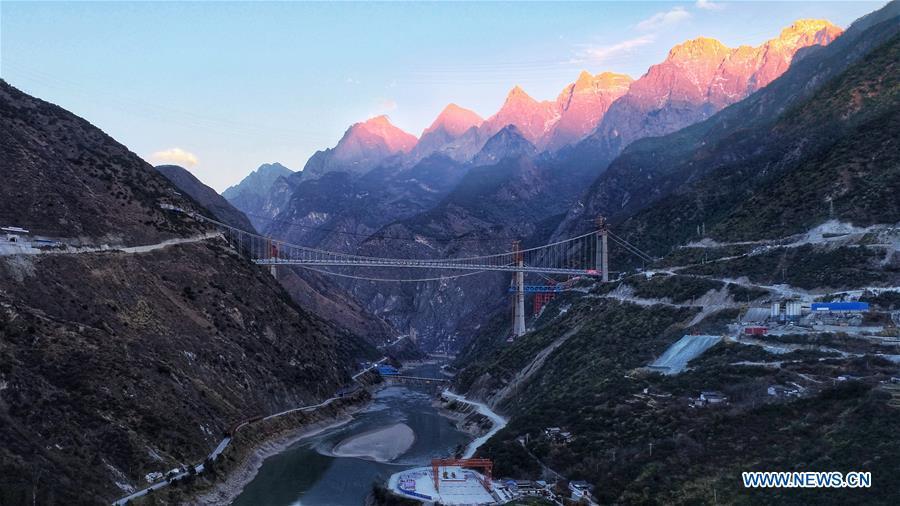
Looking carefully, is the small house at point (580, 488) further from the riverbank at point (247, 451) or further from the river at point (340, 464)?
the riverbank at point (247, 451)

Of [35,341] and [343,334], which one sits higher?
[35,341]

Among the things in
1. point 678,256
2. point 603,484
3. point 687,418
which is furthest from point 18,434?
point 678,256

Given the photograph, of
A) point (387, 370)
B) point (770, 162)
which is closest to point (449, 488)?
point (770, 162)

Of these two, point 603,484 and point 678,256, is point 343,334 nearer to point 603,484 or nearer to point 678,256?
point 678,256

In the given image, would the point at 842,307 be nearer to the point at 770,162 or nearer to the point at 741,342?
the point at 741,342

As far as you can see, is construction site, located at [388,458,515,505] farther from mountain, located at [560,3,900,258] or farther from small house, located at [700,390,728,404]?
mountain, located at [560,3,900,258]

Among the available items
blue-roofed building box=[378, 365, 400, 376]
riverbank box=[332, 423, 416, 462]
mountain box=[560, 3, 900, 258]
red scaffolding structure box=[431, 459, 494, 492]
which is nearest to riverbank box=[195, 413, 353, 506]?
riverbank box=[332, 423, 416, 462]

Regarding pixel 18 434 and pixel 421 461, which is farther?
pixel 421 461

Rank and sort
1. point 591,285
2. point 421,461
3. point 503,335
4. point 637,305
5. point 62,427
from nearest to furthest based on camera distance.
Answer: point 62,427 → point 421,461 → point 637,305 → point 591,285 → point 503,335
